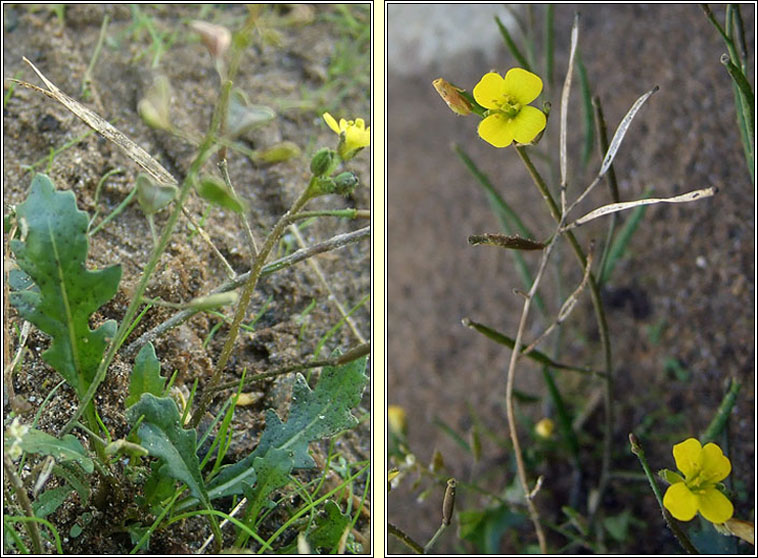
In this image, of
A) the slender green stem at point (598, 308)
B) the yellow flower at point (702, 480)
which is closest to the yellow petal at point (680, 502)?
the yellow flower at point (702, 480)

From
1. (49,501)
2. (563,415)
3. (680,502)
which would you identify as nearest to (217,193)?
(49,501)

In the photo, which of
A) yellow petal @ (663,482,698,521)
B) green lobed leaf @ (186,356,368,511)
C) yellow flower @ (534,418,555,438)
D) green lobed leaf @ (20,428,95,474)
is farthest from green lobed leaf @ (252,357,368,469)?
yellow flower @ (534,418,555,438)

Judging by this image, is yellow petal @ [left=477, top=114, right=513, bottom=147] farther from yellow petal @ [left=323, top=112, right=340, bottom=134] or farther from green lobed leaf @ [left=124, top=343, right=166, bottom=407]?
green lobed leaf @ [left=124, top=343, right=166, bottom=407]

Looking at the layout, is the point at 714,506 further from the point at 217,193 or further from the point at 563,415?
Result: the point at 217,193

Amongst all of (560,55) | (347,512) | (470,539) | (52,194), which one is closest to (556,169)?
(560,55)

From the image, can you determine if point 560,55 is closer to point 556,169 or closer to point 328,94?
point 556,169

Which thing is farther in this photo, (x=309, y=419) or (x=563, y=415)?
(x=563, y=415)

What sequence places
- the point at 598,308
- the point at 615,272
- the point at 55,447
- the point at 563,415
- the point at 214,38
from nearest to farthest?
the point at 214,38 → the point at 55,447 → the point at 598,308 → the point at 563,415 → the point at 615,272
